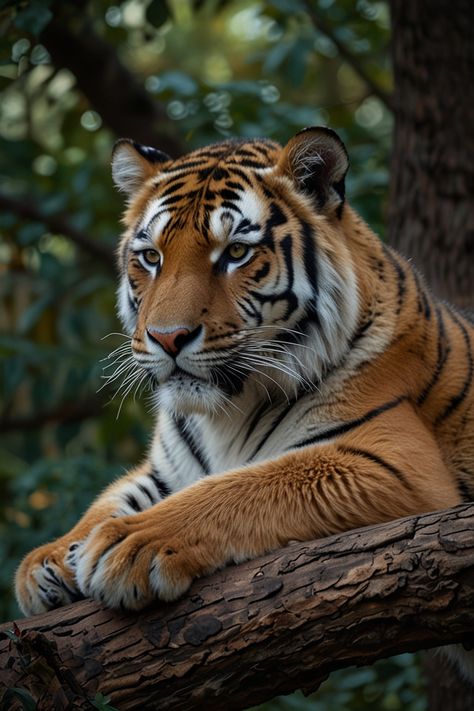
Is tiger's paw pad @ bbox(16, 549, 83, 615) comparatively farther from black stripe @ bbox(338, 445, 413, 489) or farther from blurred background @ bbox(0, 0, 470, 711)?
blurred background @ bbox(0, 0, 470, 711)

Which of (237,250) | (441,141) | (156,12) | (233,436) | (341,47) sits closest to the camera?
(237,250)

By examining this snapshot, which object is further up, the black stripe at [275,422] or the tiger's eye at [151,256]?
the tiger's eye at [151,256]

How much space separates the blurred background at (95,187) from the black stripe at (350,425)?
1.48 m

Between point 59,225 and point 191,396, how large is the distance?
3.72 metres

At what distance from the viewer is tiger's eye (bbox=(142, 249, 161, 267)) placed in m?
3.32

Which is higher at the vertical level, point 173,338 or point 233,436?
point 173,338

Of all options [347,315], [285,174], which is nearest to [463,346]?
[347,315]

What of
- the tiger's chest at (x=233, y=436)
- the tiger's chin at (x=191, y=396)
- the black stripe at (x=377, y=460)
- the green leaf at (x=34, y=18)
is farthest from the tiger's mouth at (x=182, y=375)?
the green leaf at (x=34, y=18)

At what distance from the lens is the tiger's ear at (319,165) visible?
3.24m

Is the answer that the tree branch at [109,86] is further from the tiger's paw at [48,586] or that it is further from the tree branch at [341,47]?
the tiger's paw at [48,586]

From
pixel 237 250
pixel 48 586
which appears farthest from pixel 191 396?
pixel 48 586

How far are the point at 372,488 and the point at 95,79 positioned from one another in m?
4.39

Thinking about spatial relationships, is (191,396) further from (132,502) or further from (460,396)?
(460,396)

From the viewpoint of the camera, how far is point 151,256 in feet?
11.0
